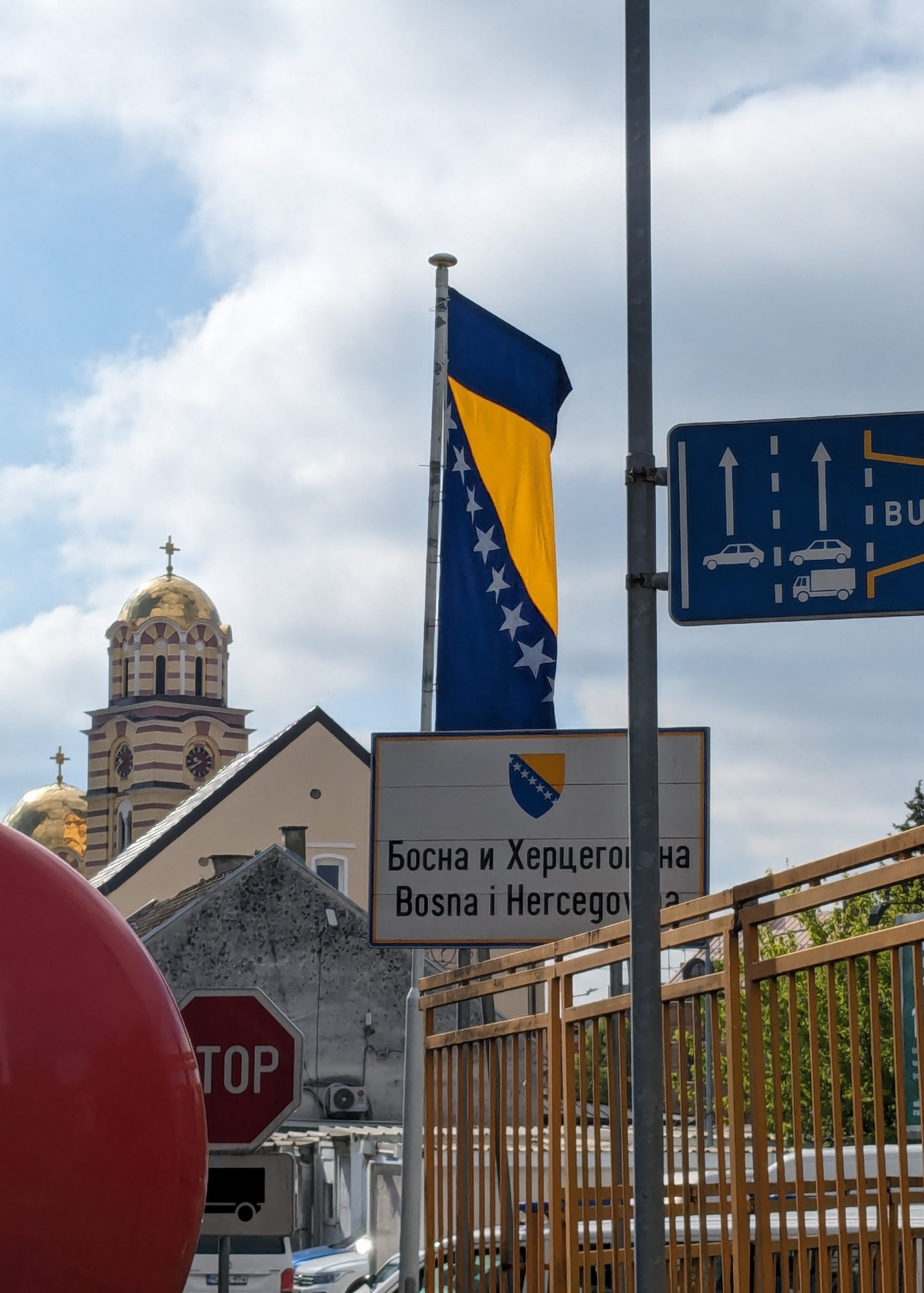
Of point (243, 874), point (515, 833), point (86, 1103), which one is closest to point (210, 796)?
point (243, 874)

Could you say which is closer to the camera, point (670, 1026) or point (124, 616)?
point (670, 1026)

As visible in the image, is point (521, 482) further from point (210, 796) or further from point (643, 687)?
point (210, 796)

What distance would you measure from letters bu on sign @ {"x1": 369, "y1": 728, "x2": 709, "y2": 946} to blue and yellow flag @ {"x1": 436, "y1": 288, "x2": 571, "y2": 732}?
61.6 inches

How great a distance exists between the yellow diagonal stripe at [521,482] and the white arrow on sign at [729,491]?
709 centimetres

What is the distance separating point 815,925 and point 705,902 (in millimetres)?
19620

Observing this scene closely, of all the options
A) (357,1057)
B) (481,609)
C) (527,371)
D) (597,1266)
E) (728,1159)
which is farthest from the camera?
(357,1057)

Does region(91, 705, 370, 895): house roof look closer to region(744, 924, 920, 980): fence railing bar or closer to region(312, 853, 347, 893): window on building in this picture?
region(312, 853, 347, 893): window on building

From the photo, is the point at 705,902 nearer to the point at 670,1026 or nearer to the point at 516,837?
the point at 670,1026

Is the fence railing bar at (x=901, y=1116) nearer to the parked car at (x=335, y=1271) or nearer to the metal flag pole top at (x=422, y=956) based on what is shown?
the metal flag pole top at (x=422, y=956)

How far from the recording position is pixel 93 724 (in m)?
87.6

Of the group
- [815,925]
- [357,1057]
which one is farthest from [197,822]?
[815,925]

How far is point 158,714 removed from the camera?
84.8m

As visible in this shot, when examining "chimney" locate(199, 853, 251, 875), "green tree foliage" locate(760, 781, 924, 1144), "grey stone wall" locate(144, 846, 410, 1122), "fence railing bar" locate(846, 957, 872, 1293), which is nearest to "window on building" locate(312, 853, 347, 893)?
"chimney" locate(199, 853, 251, 875)

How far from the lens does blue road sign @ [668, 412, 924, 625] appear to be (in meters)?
5.97
